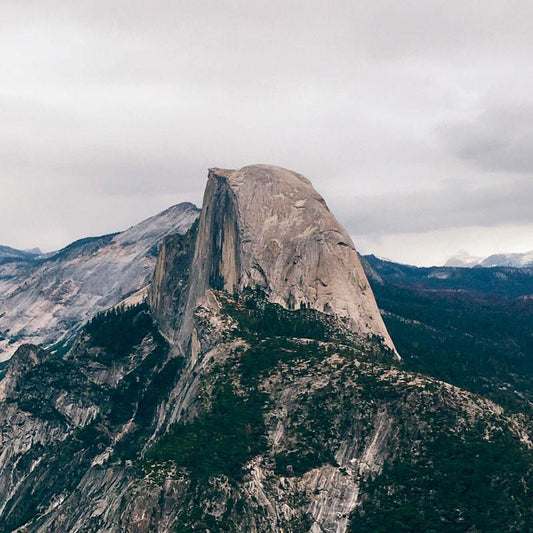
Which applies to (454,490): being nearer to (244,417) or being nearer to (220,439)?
(244,417)

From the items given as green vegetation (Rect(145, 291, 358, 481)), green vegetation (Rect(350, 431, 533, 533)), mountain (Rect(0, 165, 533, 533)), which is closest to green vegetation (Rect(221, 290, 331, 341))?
green vegetation (Rect(145, 291, 358, 481))

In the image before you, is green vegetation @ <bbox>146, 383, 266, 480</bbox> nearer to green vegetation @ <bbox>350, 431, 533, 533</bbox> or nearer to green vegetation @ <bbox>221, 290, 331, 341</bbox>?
green vegetation @ <bbox>221, 290, 331, 341</bbox>

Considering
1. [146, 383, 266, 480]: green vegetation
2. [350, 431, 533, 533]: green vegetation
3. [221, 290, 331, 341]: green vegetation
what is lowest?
[350, 431, 533, 533]: green vegetation

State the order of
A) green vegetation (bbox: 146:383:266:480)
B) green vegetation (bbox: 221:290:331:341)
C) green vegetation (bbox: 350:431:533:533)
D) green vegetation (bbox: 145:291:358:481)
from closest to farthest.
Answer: green vegetation (bbox: 350:431:533:533), green vegetation (bbox: 146:383:266:480), green vegetation (bbox: 145:291:358:481), green vegetation (bbox: 221:290:331:341)

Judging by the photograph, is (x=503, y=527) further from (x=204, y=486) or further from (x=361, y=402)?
(x=204, y=486)

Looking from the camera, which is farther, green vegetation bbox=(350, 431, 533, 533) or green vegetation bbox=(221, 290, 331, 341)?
green vegetation bbox=(221, 290, 331, 341)

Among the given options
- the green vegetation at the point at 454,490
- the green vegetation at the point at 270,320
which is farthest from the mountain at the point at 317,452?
the green vegetation at the point at 270,320

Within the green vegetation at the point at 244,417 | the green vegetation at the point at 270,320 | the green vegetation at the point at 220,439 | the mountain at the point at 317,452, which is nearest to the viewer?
the mountain at the point at 317,452

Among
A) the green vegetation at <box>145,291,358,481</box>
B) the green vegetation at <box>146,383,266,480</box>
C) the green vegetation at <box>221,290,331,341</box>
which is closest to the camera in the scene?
the green vegetation at <box>146,383,266,480</box>

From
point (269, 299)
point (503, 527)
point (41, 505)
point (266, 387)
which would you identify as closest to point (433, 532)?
point (503, 527)

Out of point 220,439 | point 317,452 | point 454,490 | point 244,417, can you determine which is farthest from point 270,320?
point 454,490

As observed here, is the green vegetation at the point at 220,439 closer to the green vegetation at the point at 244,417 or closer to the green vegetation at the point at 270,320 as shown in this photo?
the green vegetation at the point at 244,417
